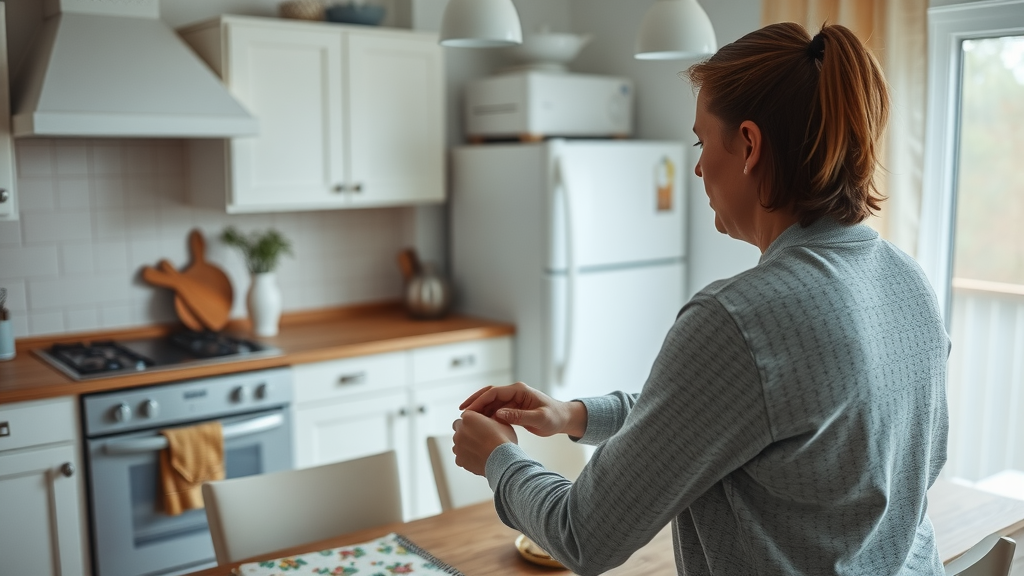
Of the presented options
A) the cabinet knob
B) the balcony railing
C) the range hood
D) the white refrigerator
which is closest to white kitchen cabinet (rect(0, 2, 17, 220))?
the range hood

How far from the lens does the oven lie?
2.71 m

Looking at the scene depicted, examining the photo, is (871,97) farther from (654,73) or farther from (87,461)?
(654,73)

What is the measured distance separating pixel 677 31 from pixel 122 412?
73.3 inches

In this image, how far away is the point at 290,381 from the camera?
3039mm

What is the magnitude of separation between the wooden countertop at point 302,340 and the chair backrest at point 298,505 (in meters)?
0.99

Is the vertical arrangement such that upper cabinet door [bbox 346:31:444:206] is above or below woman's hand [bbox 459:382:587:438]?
above

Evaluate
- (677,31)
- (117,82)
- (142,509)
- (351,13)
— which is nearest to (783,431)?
(677,31)

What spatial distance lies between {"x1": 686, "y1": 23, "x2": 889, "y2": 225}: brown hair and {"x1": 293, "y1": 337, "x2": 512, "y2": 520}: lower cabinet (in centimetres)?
209

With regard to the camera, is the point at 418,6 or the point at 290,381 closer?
the point at 290,381

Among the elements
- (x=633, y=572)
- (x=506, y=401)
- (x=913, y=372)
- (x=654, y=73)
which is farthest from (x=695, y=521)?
(x=654, y=73)

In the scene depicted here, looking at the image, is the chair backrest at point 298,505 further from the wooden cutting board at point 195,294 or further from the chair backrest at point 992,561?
the wooden cutting board at point 195,294

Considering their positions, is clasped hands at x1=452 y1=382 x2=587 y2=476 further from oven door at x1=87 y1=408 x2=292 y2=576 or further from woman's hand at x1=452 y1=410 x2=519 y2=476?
oven door at x1=87 y1=408 x2=292 y2=576

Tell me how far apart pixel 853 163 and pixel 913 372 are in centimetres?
25

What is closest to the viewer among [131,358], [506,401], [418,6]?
[506,401]
